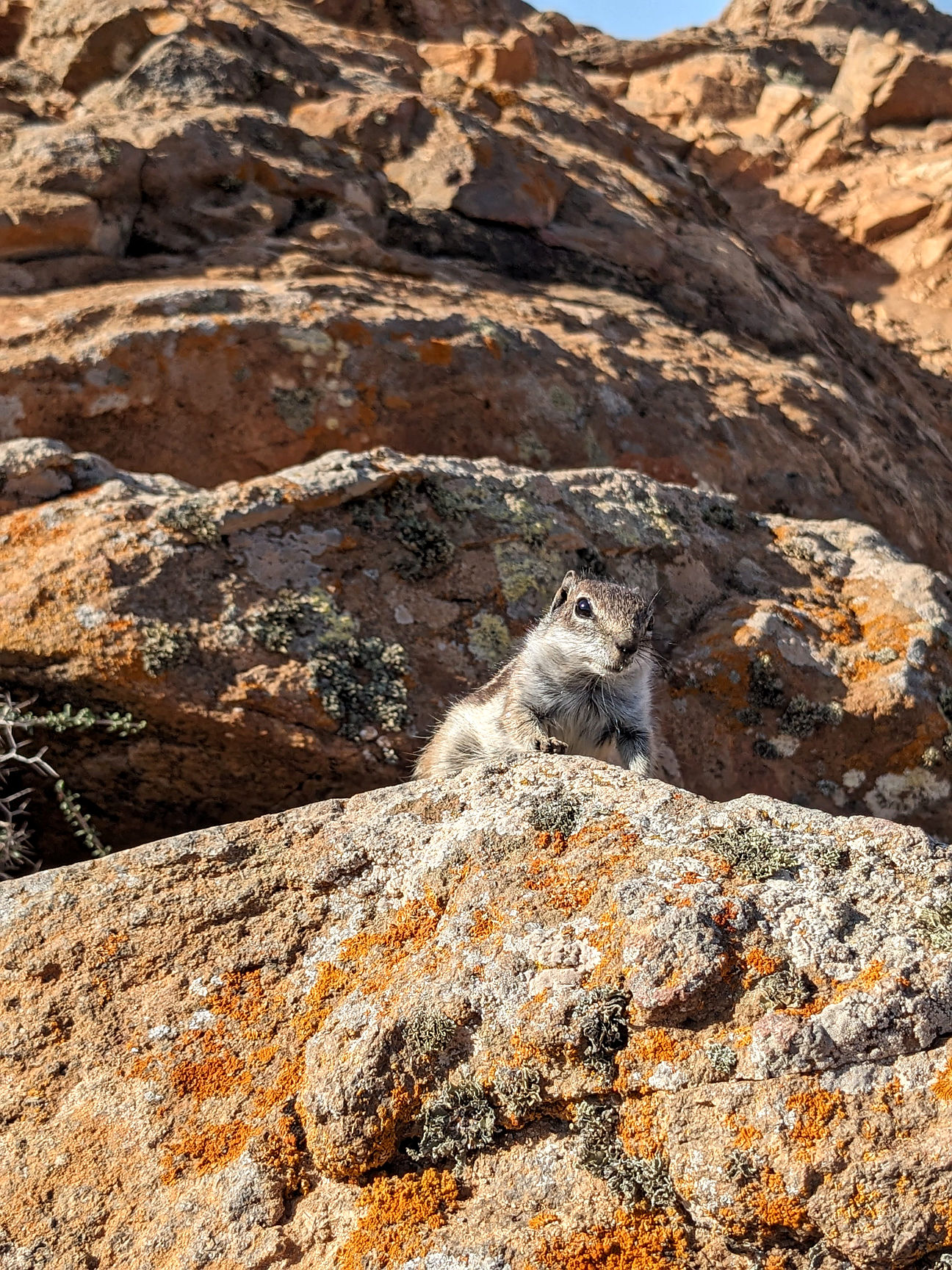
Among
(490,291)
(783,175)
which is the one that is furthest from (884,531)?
(783,175)

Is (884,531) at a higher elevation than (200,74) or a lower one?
lower

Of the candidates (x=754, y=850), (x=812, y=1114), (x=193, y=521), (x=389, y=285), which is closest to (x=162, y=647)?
(x=193, y=521)

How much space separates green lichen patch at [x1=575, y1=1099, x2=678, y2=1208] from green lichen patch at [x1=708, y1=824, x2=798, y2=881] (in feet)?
3.39

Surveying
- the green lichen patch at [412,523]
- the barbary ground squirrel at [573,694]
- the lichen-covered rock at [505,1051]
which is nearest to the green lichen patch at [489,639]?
the barbary ground squirrel at [573,694]

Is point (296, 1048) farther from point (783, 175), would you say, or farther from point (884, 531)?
point (783, 175)

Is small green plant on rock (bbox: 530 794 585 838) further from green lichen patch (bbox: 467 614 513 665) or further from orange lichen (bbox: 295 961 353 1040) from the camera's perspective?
green lichen patch (bbox: 467 614 513 665)

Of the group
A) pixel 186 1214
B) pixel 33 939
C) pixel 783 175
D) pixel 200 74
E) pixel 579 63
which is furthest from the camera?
pixel 579 63

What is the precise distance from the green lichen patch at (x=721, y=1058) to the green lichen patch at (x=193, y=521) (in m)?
4.47

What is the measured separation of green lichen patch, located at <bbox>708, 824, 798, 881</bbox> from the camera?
374 centimetres

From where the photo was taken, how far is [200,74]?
12.3 meters

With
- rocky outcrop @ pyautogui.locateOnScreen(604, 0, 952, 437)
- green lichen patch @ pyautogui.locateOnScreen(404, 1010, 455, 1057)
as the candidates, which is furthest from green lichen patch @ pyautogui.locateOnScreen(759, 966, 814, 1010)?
rocky outcrop @ pyautogui.locateOnScreen(604, 0, 952, 437)

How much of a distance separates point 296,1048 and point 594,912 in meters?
1.21

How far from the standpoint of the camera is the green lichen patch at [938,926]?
3350 mm

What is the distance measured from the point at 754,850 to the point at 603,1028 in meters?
0.96
